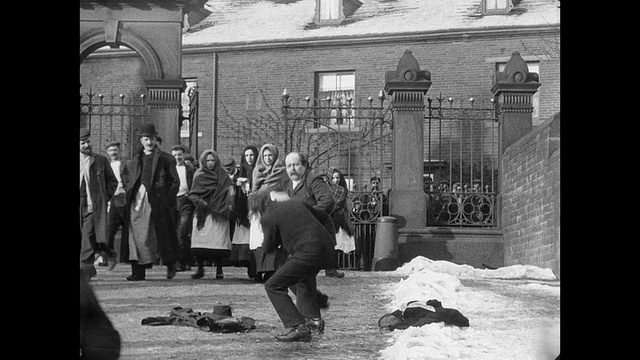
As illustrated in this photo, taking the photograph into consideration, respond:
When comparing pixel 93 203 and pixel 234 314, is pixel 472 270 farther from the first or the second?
pixel 93 203

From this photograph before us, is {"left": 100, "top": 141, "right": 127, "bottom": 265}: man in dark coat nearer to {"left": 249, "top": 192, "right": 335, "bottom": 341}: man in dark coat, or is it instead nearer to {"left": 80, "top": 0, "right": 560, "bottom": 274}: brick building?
{"left": 80, "top": 0, "right": 560, "bottom": 274}: brick building

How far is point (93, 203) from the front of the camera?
22.6ft

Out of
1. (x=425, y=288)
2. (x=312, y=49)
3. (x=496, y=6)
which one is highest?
(x=496, y=6)

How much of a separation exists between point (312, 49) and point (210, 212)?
44.0 inches

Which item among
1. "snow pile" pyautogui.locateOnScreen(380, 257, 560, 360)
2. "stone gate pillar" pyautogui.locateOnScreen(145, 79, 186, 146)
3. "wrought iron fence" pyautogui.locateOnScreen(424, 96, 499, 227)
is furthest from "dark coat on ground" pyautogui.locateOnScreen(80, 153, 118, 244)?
"wrought iron fence" pyautogui.locateOnScreen(424, 96, 499, 227)

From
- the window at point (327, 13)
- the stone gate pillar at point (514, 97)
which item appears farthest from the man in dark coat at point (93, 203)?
the stone gate pillar at point (514, 97)

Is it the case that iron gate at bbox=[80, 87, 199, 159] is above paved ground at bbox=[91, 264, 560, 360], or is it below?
above

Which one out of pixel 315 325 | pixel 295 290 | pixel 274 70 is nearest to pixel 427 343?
pixel 315 325

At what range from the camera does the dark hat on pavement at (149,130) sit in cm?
695

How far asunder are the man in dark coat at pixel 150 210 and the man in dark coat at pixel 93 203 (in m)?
0.11

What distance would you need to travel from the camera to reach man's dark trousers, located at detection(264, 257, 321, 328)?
21.4ft

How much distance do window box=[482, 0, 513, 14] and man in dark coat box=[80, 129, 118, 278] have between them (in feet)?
7.57
